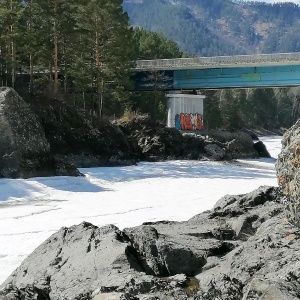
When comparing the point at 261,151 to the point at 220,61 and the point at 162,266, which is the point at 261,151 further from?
the point at 162,266

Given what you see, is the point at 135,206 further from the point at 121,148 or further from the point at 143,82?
the point at 143,82

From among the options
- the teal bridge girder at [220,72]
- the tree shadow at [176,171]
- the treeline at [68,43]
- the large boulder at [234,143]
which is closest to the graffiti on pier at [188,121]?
the teal bridge girder at [220,72]

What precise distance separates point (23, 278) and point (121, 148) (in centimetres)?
A: 3236

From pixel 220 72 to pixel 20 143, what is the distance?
1220 inches

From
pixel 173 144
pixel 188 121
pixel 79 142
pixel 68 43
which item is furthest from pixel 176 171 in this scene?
pixel 188 121

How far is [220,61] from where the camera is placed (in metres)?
53.1

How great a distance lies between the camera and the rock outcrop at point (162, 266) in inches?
248

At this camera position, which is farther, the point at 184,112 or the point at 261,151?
the point at 184,112

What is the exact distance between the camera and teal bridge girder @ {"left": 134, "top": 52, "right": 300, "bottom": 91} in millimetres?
50406

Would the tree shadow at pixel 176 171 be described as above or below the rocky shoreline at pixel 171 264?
below

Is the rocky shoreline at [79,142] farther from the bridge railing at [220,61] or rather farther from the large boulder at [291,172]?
the large boulder at [291,172]

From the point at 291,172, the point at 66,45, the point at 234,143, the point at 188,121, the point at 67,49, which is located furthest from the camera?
the point at 188,121

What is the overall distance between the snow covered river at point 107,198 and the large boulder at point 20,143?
1464mm

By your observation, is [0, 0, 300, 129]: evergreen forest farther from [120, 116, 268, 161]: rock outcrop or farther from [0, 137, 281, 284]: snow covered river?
[0, 137, 281, 284]: snow covered river
